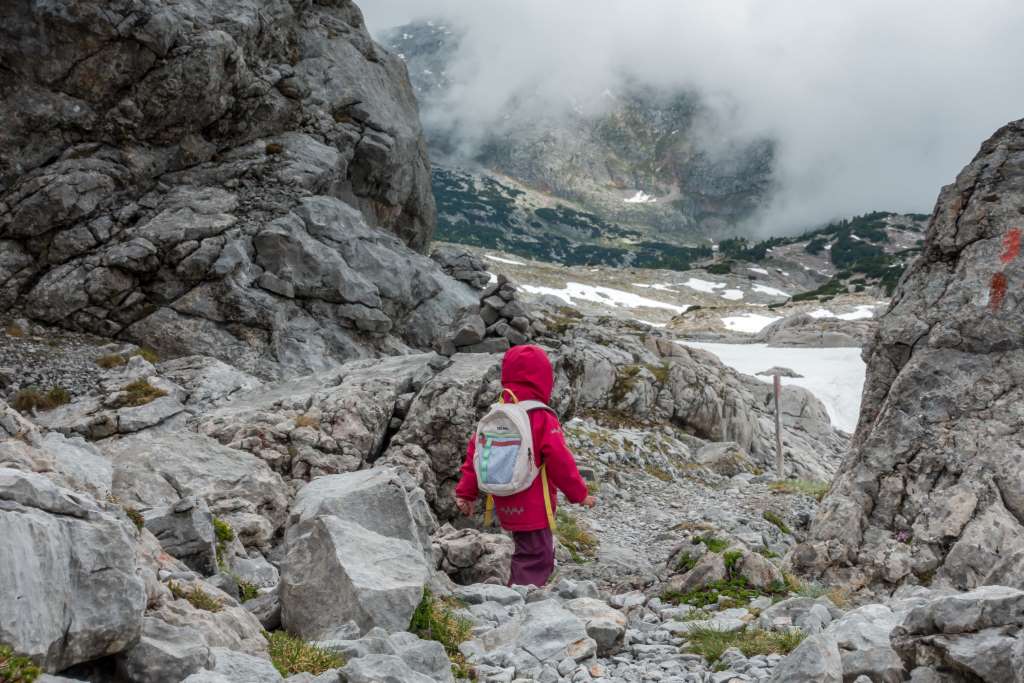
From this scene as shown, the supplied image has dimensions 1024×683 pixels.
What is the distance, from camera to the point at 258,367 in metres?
27.5

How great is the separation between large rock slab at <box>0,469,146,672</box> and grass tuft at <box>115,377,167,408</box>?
14.8m

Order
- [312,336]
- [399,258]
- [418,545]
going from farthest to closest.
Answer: [399,258], [312,336], [418,545]

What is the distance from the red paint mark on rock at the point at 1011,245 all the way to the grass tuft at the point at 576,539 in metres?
9.25

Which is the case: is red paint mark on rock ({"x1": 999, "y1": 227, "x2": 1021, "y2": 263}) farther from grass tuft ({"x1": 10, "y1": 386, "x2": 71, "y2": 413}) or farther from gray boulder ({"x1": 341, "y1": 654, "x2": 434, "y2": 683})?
grass tuft ({"x1": 10, "y1": 386, "x2": 71, "y2": 413})

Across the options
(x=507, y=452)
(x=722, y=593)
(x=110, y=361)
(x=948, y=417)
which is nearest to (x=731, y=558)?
(x=722, y=593)

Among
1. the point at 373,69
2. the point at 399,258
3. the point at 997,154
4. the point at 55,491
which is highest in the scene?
the point at 373,69

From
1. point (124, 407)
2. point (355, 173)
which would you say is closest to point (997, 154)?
point (124, 407)

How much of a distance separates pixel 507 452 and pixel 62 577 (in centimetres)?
588

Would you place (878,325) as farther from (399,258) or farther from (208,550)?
(399,258)

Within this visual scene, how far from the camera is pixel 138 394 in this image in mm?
18969

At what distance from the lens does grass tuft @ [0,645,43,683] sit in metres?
3.85

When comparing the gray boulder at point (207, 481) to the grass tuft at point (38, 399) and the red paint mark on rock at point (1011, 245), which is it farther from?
the red paint mark on rock at point (1011, 245)

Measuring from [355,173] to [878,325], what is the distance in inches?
1314

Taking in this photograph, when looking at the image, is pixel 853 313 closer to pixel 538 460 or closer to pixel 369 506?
pixel 538 460
